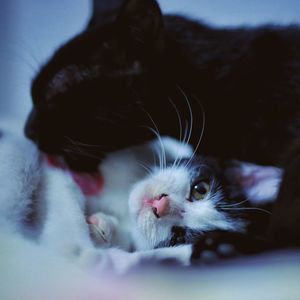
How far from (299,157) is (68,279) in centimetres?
41

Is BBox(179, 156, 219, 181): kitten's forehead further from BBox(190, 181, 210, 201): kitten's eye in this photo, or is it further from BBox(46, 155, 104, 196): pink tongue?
BBox(46, 155, 104, 196): pink tongue

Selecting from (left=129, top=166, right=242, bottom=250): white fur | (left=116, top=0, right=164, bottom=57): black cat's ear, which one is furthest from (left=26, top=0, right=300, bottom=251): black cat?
(left=129, top=166, right=242, bottom=250): white fur

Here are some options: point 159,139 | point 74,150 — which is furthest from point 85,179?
point 159,139

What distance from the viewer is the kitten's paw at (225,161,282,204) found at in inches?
29.2

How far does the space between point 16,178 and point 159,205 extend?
24 cm

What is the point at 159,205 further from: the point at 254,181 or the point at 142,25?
the point at 142,25

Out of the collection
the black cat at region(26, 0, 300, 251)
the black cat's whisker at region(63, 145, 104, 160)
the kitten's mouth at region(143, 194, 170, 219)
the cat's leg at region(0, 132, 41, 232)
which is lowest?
the kitten's mouth at region(143, 194, 170, 219)

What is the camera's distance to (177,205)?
742mm

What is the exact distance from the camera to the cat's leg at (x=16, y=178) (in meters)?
0.66

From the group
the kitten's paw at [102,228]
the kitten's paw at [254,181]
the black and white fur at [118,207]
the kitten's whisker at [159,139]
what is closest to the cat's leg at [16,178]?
the black and white fur at [118,207]

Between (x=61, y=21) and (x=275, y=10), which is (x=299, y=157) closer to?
(x=275, y=10)

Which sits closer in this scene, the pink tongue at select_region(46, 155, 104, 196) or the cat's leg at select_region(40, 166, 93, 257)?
the cat's leg at select_region(40, 166, 93, 257)

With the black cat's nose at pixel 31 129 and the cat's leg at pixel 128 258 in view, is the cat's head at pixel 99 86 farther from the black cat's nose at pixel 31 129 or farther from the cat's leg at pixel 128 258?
the cat's leg at pixel 128 258

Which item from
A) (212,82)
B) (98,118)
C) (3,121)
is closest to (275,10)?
(212,82)
